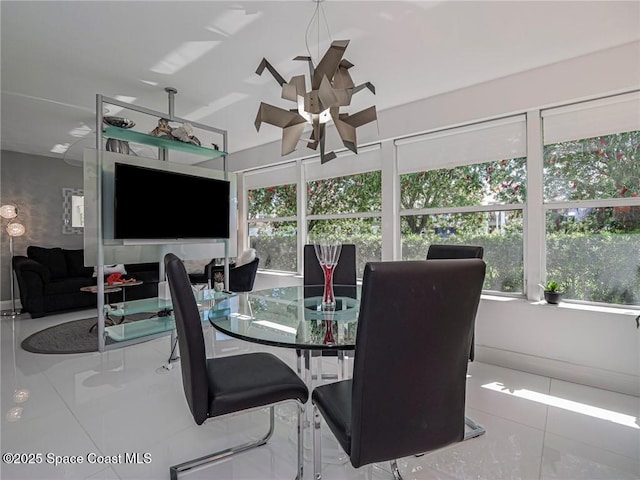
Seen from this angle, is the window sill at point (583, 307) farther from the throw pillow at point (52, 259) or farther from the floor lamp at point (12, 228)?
the floor lamp at point (12, 228)

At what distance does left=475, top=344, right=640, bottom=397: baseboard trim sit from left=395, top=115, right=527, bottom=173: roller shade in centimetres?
177

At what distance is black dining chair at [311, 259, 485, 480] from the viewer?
975mm

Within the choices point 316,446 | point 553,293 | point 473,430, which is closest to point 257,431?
point 316,446

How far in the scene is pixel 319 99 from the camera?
5.68 ft

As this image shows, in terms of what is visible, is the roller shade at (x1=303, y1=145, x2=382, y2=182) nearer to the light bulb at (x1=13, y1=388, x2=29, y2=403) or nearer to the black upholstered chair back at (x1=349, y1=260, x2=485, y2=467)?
the black upholstered chair back at (x1=349, y1=260, x2=485, y2=467)

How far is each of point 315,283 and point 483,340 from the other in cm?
165

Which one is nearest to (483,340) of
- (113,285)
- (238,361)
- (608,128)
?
(608,128)

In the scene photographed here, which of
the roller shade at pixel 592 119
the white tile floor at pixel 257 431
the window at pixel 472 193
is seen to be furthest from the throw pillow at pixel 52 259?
the roller shade at pixel 592 119

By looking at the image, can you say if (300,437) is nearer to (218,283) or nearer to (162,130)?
(218,283)

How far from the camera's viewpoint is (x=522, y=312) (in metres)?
2.82

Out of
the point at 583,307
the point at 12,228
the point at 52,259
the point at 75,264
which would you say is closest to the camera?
the point at 583,307

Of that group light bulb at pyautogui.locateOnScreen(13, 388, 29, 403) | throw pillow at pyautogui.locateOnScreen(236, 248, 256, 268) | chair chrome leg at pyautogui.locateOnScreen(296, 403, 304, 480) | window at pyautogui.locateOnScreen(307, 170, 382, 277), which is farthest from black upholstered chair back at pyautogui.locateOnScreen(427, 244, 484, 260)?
throw pillow at pyautogui.locateOnScreen(236, 248, 256, 268)

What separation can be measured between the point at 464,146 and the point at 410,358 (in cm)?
283

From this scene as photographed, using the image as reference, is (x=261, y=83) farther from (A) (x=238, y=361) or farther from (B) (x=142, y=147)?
(A) (x=238, y=361)
